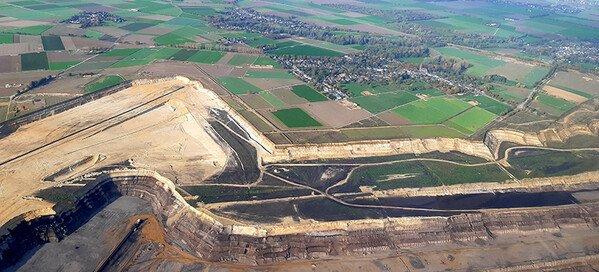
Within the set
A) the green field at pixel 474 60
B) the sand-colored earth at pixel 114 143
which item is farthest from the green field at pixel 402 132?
the green field at pixel 474 60

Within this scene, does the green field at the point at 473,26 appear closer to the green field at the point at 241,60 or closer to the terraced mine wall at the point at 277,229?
the green field at the point at 241,60

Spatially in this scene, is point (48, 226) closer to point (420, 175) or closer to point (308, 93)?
point (420, 175)

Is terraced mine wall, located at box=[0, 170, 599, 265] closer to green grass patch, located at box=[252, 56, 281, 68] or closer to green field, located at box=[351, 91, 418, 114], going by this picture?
green field, located at box=[351, 91, 418, 114]

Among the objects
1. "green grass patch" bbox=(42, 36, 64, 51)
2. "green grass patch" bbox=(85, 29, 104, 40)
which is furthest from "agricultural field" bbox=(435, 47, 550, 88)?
"green grass patch" bbox=(42, 36, 64, 51)

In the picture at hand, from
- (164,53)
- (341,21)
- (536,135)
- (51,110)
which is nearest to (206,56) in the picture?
(164,53)

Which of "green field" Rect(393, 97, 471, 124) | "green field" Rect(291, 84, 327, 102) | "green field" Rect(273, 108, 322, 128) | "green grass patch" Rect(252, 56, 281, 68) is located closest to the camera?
"green field" Rect(273, 108, 322, 128)

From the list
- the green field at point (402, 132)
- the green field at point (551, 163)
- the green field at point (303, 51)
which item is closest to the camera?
the green field at point (551, 163)

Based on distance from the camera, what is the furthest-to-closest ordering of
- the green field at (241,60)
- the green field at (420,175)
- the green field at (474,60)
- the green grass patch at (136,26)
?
the green grass patch at (136,26)
the green field at (474,60)
the green field at (241,60)
the green field at (420,175)
